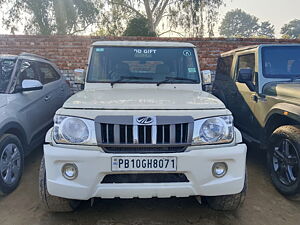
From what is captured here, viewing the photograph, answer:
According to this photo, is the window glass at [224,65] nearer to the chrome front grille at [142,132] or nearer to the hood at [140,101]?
the hood at [140,101]

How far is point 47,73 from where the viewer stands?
16.3ft

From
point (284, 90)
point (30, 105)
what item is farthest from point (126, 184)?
point (284, 90)

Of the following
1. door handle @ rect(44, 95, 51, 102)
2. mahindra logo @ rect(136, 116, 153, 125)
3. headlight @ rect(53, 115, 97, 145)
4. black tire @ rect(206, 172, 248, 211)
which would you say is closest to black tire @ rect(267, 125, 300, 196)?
black tire @ rect(206, 172, 248, 211)

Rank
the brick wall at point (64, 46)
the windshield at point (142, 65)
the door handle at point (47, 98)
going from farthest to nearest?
the brick wall at point (64, 46)
the door handle at point (47, 98)
the windshield at point (142, 65)

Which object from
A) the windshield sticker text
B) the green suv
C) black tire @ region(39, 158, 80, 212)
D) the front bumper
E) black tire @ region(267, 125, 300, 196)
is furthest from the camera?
the windshield sticker text

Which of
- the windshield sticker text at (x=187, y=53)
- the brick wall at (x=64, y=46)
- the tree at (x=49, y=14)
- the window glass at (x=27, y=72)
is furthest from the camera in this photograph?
the tree at (x=49, y=14)

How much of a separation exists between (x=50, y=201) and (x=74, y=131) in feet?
2.61

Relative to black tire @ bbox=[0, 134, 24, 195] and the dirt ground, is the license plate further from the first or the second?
black tire @ bbox=[0, 134, 24, 195]

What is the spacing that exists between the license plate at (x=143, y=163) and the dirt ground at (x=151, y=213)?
70 centimetres

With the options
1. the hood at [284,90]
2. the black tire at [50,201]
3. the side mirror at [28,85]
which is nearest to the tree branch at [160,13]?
the hood at [284,90]

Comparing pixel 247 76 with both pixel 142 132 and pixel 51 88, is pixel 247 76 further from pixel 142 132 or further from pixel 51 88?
pixel 51 88

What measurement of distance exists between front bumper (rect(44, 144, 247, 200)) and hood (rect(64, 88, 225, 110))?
0.43 meters

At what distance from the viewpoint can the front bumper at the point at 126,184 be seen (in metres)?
2.25

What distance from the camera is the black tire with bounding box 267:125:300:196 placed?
3.11 m
